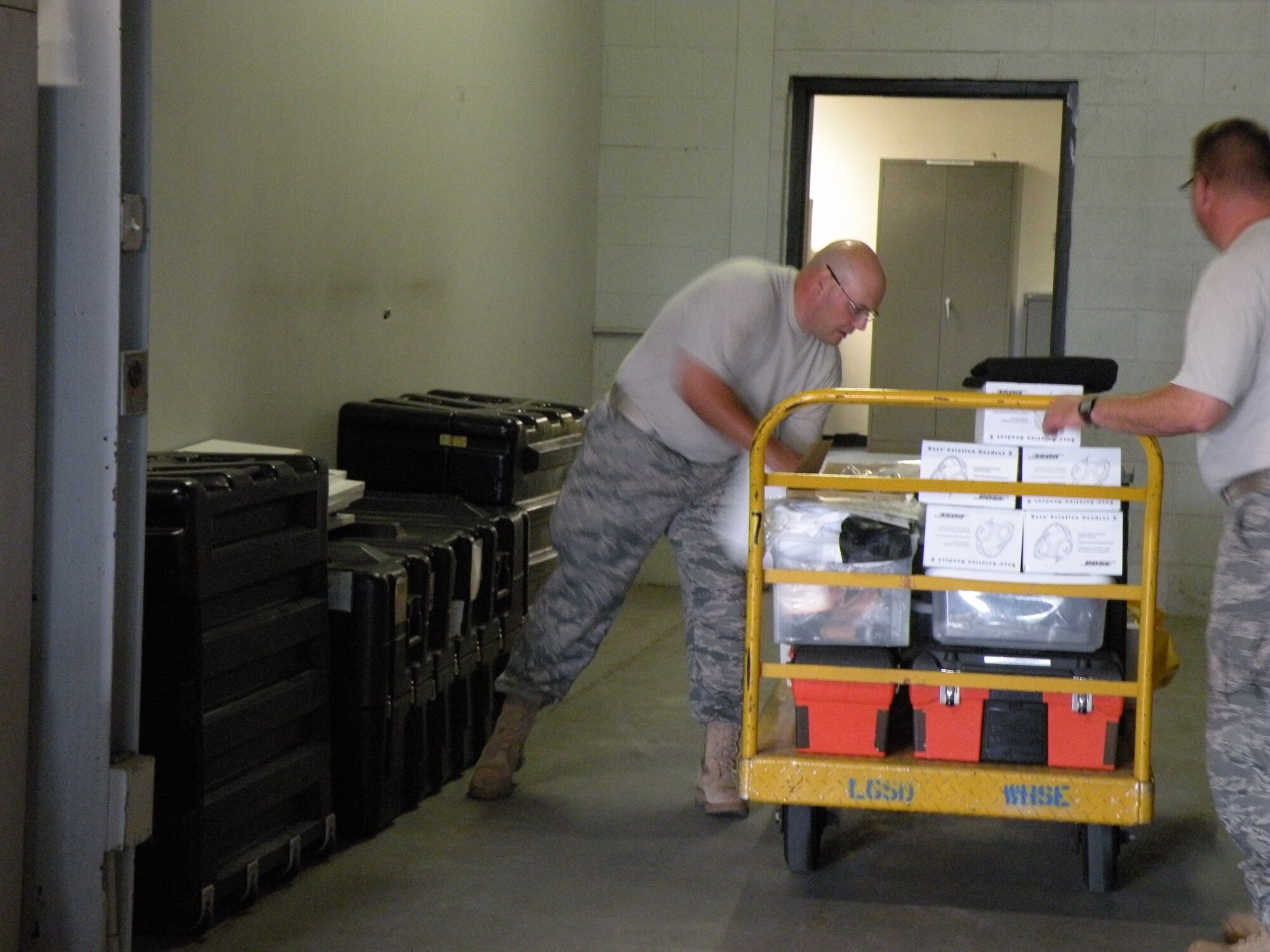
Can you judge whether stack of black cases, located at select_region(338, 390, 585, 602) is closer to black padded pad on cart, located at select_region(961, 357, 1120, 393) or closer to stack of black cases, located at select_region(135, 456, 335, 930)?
stack of black cases, located at select_region(135, 456, 335, 930)

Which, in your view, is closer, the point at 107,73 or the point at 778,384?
the point at 107,73

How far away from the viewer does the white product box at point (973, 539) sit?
3494mm

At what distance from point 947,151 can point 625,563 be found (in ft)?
26.3

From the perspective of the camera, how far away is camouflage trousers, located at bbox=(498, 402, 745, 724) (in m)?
4.31

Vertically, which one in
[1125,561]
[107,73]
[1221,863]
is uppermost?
[107,73]

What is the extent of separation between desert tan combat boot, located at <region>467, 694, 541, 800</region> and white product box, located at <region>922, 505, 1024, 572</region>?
4.78ft

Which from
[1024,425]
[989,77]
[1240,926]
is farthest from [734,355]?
[989,77]

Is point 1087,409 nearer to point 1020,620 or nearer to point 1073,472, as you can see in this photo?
point 1073,472

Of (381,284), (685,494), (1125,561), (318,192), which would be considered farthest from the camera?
(381,284)

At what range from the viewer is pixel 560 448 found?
17.8 ft

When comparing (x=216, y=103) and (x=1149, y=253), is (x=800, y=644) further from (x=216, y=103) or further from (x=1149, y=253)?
(x=1149, y=253)

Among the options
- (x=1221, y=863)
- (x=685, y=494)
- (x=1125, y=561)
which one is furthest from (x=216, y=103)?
(x=1221, y=863)

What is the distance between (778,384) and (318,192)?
1.62 m

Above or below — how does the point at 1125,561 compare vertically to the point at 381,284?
below
